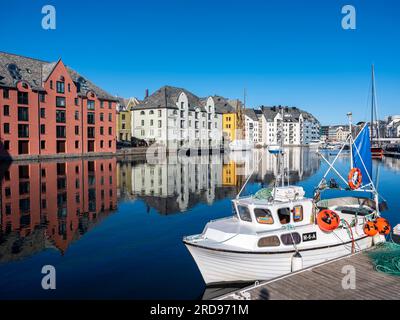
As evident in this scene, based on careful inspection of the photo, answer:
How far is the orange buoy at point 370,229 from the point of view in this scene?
→ 18188mm

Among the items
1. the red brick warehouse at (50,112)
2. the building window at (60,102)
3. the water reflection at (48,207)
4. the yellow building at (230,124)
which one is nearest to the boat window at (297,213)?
the water reflection at (48,207)

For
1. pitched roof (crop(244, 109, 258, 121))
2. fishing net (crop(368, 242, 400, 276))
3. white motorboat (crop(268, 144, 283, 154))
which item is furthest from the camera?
pitched roof (crop(244, 109, 258, 121))

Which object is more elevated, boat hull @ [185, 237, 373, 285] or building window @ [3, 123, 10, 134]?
building window @ [3, 123, 10, 134]

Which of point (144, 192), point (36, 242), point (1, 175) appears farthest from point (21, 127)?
point (36, 242)

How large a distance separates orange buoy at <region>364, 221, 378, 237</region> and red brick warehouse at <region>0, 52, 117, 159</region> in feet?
230

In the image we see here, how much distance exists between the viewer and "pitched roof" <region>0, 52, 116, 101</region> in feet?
242

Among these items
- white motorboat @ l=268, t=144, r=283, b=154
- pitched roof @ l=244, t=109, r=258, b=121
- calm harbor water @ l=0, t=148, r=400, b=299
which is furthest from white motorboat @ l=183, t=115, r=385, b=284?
pitched roof @ l=244, t=109, r=258, b=121

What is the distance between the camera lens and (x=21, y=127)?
73750 mm

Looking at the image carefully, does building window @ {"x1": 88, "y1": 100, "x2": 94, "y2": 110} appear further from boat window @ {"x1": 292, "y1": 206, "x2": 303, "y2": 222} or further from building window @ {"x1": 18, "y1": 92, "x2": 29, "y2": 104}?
boat window @ {"x1": 292, "y1": 206, "x2": 303, "y2": 222}

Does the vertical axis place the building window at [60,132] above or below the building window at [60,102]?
below

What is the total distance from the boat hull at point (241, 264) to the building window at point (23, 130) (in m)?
68.7

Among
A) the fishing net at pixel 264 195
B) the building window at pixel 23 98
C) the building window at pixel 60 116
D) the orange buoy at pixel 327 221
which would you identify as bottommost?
the orange buoy at pixel 327 221

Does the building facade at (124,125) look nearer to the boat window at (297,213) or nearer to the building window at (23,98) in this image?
the building window at (23,98)

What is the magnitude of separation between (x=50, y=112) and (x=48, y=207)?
5513cm
